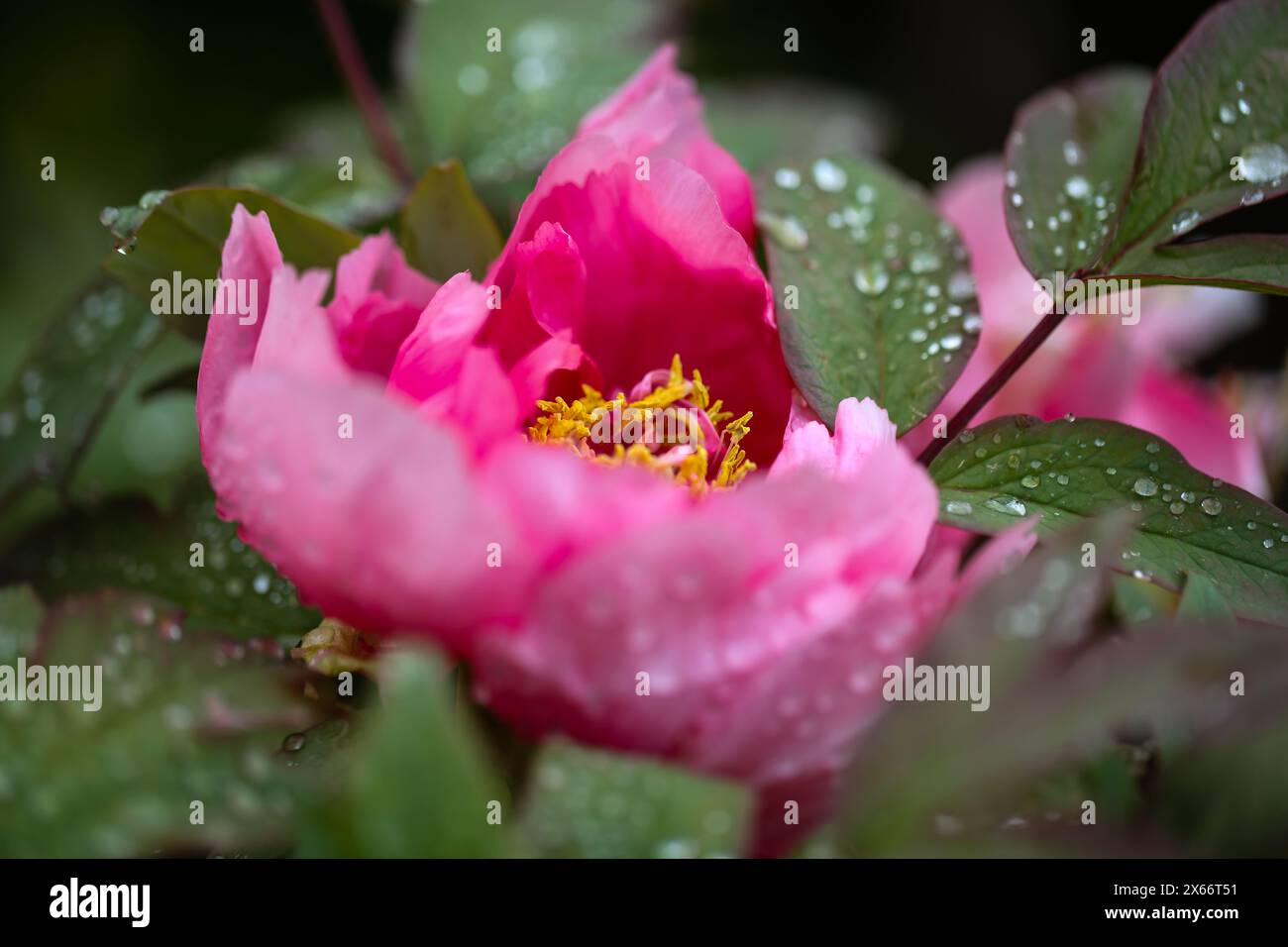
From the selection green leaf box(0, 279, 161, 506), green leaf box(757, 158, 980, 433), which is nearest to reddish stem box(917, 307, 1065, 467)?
green leaf box(757, 158, 980, 433)

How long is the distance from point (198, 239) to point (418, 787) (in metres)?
0.26

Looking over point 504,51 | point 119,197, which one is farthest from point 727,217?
point 119,197

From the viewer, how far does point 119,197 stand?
1.11 meters

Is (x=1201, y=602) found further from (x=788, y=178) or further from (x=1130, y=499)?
(x=788, y=178)

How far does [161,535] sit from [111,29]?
863 mm

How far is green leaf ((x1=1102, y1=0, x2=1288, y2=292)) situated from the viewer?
43 centimetres

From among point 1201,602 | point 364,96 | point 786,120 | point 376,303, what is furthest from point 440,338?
point 786,120

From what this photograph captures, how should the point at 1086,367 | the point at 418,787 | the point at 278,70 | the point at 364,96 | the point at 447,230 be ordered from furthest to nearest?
the point at 278,70, the point at 364,96, the point at 1086,367, the point at 447,230, the point at 418,787

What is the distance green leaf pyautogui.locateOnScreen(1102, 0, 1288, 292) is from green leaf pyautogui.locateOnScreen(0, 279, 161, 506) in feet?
1.29

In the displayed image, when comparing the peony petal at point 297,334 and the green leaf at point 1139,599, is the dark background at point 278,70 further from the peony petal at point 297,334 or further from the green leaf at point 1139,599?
the peony petal at point 297,334

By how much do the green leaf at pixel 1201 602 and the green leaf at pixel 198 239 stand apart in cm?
31

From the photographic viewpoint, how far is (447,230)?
1.52 ft
